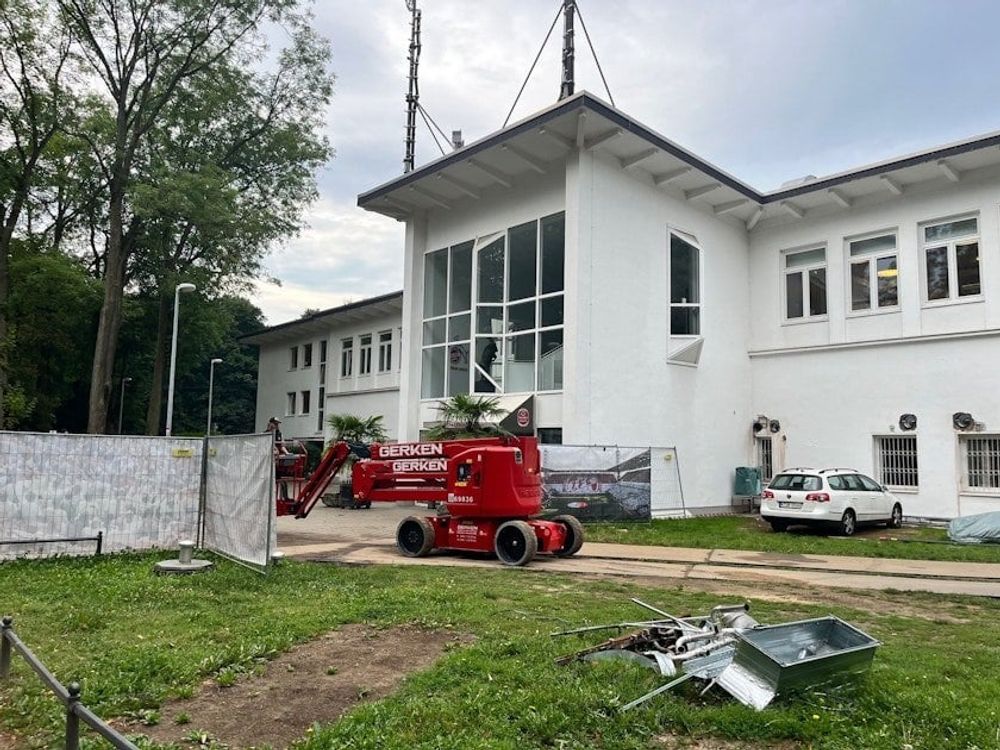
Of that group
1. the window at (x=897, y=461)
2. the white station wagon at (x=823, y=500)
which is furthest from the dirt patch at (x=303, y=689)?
the window at (x=897, y=461)

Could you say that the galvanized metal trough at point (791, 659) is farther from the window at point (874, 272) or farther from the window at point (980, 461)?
the window at point (874, 272)

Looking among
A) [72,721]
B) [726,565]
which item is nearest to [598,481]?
[726,565]

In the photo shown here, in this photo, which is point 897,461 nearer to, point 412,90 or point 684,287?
point 684,287

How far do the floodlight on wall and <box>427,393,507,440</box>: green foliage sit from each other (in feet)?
38.3

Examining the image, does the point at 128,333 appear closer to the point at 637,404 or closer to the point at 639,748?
the point at 637,404

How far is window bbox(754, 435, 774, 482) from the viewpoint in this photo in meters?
23.1

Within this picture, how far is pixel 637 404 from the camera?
20031mm

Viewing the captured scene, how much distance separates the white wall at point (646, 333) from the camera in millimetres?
19062

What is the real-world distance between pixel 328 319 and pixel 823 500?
28.3m

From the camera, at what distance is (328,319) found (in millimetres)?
38500

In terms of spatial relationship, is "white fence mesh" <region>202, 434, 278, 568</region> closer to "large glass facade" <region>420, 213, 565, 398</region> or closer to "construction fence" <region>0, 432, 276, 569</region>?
"construction fence" <region>0, 432, 276, 569</region>

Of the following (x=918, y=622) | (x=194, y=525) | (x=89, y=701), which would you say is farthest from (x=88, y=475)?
(x=918, y=622)

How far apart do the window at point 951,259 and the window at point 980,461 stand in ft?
12.4

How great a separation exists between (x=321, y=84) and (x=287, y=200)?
5443 millimetres
